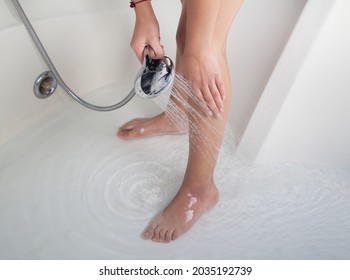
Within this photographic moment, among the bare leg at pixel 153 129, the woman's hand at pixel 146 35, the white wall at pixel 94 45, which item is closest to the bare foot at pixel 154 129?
the bare leg at pixel 153 129

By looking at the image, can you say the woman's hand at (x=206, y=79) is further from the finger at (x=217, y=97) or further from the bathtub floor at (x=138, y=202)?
the bathtub floor at (x=138, y=202)

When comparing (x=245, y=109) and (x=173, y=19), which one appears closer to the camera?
(x=245, y=109)

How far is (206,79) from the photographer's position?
1.93ft

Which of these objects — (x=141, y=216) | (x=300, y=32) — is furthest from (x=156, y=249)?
(x=300, y=32)

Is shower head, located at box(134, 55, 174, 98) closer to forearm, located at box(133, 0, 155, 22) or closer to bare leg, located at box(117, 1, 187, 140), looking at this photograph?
forearm, located at box(133, 0, 155, 22)

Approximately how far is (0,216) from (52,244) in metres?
0.14

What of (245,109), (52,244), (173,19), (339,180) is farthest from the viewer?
(173,19)

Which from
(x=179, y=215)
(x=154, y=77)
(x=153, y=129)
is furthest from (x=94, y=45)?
(x=179, y=215)

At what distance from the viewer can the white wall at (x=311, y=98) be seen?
0.76 metres

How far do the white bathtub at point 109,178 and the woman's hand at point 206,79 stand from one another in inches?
10.5

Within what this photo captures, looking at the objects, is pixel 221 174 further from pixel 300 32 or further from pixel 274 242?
pixel 300 32

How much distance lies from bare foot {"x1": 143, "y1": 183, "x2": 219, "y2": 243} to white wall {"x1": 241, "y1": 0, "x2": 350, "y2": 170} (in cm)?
21

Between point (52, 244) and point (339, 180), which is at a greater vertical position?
point (52, 244)

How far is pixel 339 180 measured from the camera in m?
0.80
